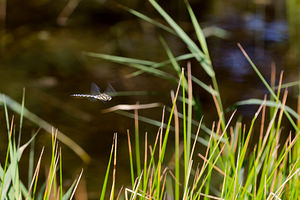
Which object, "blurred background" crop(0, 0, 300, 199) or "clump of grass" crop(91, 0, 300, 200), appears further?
"blurred background" crop(0, 0, 300, 199)

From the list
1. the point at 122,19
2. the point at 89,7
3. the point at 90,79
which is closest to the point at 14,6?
the point at 89,7

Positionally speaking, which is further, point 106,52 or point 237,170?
point 106,52

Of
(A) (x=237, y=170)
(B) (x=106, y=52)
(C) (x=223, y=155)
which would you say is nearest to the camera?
(A) (x=237, y=170)

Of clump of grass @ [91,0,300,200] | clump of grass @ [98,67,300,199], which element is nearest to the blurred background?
clump of grass @ [91,0,300,200]

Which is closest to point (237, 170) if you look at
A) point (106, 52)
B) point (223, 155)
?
point (223, 155)

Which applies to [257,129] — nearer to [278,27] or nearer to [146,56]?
[146,56]

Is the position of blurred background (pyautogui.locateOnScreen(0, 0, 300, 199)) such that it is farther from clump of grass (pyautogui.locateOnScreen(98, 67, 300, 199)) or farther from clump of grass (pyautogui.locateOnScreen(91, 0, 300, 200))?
clump of grass (pyautogui.locateOnScreen(98, 67, 300, 199))

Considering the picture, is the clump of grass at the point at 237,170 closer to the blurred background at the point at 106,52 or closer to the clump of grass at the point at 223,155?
the clump of grass at the point at 223,155

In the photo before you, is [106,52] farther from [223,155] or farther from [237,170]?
[237,170]

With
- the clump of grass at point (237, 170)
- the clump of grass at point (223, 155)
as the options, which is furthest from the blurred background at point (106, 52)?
the clump of grass at point (237, 170)
